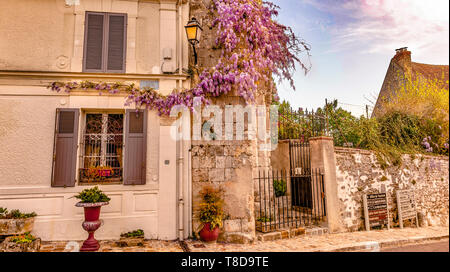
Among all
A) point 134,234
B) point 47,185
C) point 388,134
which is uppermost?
point 388,134

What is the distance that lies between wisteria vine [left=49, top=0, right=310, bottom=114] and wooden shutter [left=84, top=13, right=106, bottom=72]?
50 centimetres

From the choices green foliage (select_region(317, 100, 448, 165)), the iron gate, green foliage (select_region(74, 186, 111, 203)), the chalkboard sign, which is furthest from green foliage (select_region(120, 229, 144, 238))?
green foliage (select_region(317, 100, 448, 165))

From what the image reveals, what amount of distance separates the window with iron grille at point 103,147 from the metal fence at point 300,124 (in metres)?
4.65

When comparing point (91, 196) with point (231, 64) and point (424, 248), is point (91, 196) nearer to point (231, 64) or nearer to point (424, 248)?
point (231, 64)

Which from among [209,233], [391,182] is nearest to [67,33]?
[209,233]

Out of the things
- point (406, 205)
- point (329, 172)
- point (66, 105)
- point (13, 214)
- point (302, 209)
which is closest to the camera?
point (13, 214)

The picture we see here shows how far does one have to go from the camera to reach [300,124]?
7090mm

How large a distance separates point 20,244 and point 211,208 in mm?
3097

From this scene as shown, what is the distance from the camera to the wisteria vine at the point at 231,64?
→ 5023 millimetres

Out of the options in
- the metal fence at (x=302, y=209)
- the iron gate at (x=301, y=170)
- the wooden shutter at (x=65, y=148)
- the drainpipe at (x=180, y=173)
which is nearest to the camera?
the wooden shutter at (x=65, y=148)

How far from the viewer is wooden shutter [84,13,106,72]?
513 cm

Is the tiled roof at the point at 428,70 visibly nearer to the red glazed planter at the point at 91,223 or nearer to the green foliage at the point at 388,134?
the green foliage at the point at 388,134

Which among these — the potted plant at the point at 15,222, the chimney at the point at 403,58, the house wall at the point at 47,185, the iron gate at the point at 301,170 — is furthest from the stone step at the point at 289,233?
the chimney at the point at 403,58

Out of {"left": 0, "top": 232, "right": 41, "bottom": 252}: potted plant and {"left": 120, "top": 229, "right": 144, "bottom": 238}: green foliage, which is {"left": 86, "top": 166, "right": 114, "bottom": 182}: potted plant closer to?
{"left": 120, "top": 229, "right": 144, "bottom": 238}: green foliage
